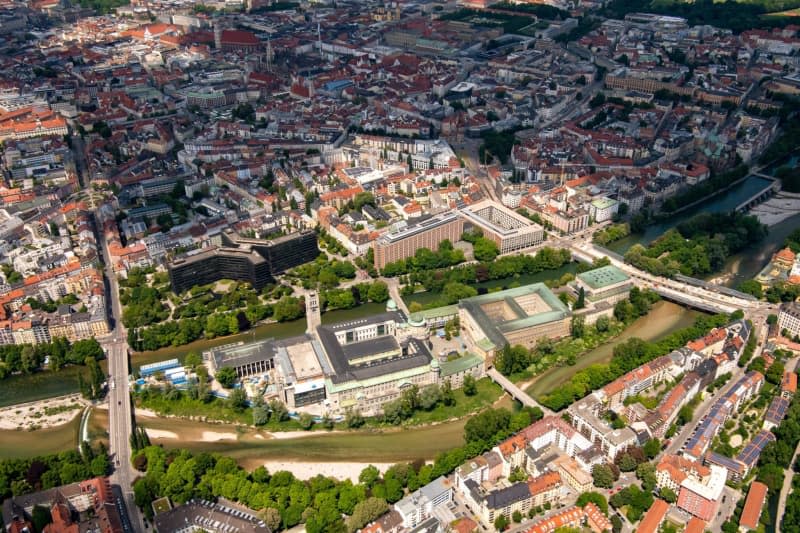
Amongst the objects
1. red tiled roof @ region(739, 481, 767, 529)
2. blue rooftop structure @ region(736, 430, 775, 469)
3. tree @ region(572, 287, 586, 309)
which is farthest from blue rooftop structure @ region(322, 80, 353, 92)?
red tiled roof @ region(739, 481, 767, 529)

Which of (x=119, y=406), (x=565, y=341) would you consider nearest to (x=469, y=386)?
(x=565, y=341)

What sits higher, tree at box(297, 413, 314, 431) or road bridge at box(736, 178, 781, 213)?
road bridge at box(736, 178, 781, 213)

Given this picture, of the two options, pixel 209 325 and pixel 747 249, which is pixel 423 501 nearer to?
pixel 209 325

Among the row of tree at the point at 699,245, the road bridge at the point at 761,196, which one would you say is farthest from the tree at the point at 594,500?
the road bridge at the point at 761,196

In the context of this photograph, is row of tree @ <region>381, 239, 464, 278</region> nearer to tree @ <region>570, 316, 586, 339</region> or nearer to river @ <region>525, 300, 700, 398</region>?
tree @ <region>570, 316, 586, 339</region>

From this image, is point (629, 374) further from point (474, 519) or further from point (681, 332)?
point (474, 519)

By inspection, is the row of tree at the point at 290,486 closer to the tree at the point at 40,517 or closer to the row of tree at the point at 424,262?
the tree at the point at 40,517
